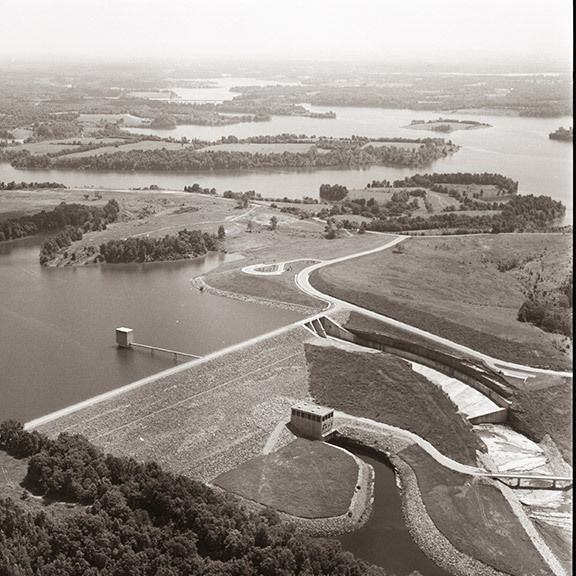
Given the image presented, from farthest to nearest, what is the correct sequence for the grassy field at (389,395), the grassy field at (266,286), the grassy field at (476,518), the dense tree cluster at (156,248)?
the dense tree cluster at (156,248), the grassy field at (266,286), the grassy field at (389,395), the grassy field at (476,518)

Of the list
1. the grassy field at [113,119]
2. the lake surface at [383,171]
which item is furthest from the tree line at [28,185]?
the grassy field at [113,119]

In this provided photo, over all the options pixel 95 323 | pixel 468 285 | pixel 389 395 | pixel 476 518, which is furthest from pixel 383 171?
pixel 476 518

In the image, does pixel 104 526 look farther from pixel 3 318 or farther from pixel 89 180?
pixel 89 180

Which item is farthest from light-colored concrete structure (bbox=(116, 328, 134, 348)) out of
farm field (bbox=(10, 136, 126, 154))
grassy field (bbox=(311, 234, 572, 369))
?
farm field (bbox=(10, 136, 126, 154))

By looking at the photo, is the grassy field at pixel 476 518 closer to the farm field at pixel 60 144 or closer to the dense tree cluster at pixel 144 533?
the dense tree cluster at pixel 144 533

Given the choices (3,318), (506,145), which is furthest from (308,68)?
(3,318)

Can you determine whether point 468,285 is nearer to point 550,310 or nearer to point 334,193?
point 550,310
